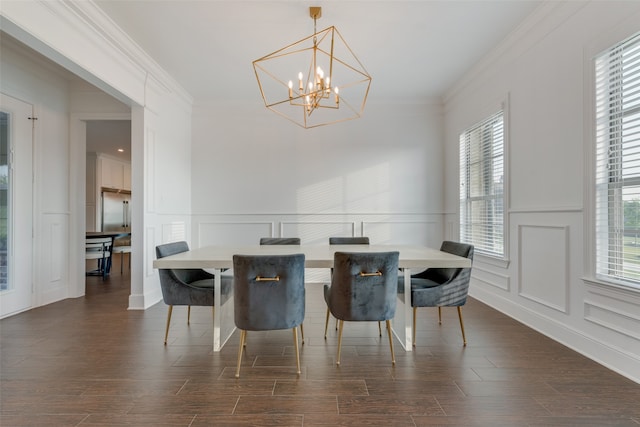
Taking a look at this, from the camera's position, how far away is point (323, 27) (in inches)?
116

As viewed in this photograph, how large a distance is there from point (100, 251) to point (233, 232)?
2.35 m

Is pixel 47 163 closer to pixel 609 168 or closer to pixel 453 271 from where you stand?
pixel 453 271

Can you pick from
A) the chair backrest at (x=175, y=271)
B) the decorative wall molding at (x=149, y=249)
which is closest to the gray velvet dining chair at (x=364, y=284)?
the chair backrest at (x=175, y=271)

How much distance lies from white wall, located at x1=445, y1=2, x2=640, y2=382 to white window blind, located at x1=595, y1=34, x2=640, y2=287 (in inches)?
2.8

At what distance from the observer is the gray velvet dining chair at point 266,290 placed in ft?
6.57

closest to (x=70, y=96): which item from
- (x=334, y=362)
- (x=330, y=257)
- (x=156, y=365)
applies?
(x=156, y=365)

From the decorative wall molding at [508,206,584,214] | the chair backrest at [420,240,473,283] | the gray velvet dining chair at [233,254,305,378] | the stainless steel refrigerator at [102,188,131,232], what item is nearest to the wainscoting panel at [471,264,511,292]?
the decorative wall molding at [508,206,584,214]

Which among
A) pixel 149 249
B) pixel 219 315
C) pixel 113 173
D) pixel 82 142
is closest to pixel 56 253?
pixel 149 249

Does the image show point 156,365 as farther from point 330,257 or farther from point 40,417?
point 330,257

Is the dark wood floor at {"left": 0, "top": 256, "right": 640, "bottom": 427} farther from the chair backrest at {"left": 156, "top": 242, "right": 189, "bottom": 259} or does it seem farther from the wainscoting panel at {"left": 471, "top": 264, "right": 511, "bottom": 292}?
the chair backrest at {"left": 156, "top": 242, "right": 189, "bottom": 259}

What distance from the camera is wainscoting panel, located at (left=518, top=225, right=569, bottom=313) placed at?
2.56 m

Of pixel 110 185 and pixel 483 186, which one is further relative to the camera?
pixel 110 185

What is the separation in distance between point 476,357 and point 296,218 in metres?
3.14

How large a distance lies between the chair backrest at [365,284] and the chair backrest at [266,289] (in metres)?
0.30
